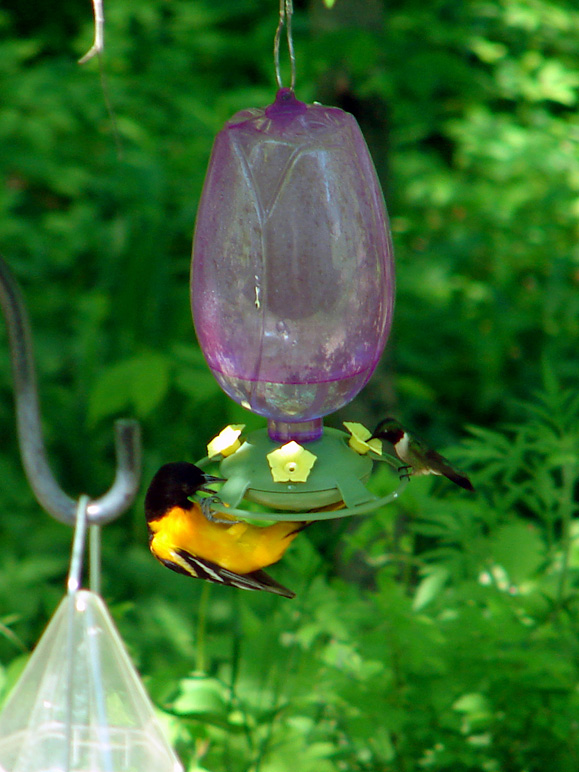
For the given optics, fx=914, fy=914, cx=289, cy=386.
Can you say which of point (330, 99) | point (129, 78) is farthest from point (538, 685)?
point (129, 78)

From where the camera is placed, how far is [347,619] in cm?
182

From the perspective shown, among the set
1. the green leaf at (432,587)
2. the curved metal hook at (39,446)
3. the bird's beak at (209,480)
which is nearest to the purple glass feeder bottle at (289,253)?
the bird's beak at (209,480)

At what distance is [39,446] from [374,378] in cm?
163

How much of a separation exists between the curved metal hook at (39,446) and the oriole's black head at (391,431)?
0.37 metres

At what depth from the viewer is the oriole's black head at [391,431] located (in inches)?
51.1

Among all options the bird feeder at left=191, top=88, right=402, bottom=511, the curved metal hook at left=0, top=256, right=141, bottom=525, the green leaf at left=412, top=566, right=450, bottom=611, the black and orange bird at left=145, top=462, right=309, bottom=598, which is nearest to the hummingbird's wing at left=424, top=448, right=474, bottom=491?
the bird feeder at left=191, top=88, right=402, bottom=511

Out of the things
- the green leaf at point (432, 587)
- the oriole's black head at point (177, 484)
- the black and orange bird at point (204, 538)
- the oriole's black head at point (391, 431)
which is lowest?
the green leaf at point (432, 587)

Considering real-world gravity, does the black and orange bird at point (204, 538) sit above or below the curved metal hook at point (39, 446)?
below

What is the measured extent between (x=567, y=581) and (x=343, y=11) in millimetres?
1610

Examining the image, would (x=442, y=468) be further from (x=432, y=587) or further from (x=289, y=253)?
(x=432, y=587)

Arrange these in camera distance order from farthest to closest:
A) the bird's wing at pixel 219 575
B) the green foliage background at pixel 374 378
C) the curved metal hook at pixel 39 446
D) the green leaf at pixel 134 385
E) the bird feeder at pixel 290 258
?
the green leaf at pixel 134 385
the green foliage background at pixel 374 378
the bird feeder at pixel 290 258
the bird's wing at pixel 219 575
the curved metal hook at pixel 39 446

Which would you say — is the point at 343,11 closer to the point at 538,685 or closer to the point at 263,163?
the point at 263,163

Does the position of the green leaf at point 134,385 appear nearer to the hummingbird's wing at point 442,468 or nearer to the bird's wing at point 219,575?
the bird's wing at point 219,575

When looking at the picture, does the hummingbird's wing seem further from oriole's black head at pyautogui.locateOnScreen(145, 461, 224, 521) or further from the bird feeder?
oriole's black head at pyautogui.locateOnScreen(145, 461, 224, 521)
